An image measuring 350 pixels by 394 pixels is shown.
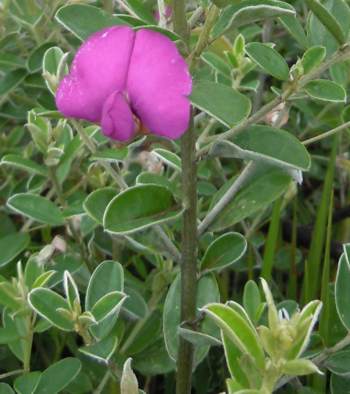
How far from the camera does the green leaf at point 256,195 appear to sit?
2.76ft

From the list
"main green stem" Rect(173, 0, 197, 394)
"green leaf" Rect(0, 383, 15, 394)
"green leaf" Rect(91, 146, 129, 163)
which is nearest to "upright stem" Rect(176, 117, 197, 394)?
"main green stem" Rect(173, 0, 197, 394)

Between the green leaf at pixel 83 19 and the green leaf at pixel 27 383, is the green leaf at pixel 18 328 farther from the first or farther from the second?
the green leaf at pixel 83 19

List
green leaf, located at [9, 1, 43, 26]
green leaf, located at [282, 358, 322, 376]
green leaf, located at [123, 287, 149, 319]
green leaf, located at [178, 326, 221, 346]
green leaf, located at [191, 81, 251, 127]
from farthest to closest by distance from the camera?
green leaf, located at [9, 1, 43, 26]
green leaf, located at [123, 287, 149, 319]
green leaf, located at [178, 326, 221, 346]
green leaf, located at [191, 81, 251, 127]
green leaf, located at [282, 358, 322, 376]

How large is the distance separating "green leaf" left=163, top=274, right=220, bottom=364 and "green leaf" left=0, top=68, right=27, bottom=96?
1.81 feet

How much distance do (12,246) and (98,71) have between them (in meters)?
0.52

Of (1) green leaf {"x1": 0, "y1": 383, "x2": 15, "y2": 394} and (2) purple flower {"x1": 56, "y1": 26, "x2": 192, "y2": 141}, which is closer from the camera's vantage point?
(2) purple flower {"x1": 56, "y1": 26, "x2": 192, "y2": 141}

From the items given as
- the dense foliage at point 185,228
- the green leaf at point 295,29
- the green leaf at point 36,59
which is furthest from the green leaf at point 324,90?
the green leaf at point 36,59

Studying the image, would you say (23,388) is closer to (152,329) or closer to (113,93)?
(152,329)

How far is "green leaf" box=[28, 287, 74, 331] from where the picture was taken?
33.7 inches

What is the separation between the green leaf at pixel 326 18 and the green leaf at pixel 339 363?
1.07ft

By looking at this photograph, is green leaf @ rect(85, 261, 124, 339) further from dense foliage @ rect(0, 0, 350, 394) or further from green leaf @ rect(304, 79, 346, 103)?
green leaf @ rect(304, 79, 346, 103)

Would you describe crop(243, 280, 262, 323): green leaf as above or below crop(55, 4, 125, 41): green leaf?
below

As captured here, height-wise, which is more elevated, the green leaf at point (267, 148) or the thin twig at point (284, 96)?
the thin twig at point (284, 96)

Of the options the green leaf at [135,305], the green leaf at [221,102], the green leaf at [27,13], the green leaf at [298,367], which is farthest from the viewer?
the green leaf at [27,13]
